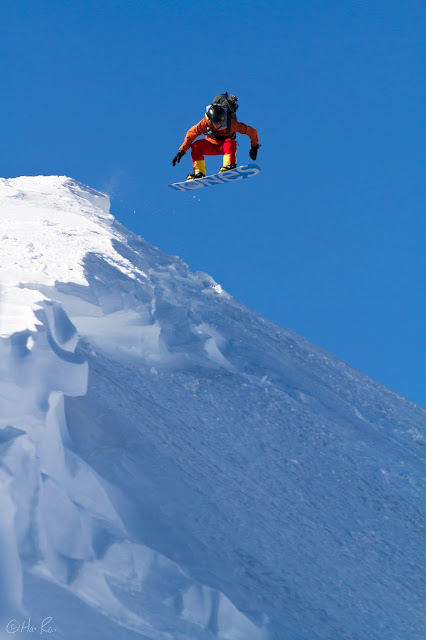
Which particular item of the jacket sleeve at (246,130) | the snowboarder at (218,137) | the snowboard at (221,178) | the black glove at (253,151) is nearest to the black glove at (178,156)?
the snowboarder at (218,137)

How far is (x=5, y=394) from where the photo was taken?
4.91 m

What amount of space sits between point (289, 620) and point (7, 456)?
211cm

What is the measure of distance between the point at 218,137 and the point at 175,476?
23.6 feet

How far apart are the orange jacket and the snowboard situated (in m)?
0.55

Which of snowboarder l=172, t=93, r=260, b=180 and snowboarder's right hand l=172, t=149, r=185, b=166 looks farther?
snowboarder's right hand l=172, t=149, r=185, b=166

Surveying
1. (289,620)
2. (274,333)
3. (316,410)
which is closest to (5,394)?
(289,620)

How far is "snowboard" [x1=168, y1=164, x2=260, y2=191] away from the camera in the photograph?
1127 cm

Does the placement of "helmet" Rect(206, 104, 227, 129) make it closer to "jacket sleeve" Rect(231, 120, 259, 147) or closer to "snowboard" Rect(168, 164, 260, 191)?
"jacket sleeve" Rect(231, 120, 259, 147)

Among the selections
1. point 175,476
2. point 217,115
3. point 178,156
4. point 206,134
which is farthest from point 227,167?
point 175,476

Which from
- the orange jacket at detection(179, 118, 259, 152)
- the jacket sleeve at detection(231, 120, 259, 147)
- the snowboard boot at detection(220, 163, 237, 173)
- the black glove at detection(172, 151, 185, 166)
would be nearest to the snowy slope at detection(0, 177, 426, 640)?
the snowboard boot at detection(220, 163, 237, 173)

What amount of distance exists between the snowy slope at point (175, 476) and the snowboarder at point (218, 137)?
3.23 metres

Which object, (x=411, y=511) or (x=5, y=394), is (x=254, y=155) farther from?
(x=5, y=394)

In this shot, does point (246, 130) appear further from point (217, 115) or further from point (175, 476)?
point (175, 476)

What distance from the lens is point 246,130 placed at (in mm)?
11570
